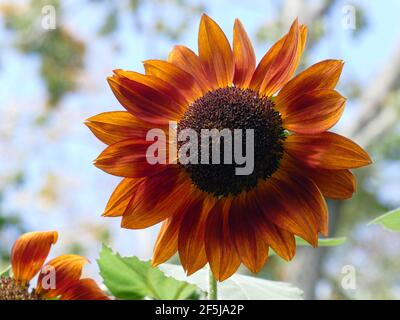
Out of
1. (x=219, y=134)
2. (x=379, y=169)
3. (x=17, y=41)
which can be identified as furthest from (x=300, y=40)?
(x=17, y=41)

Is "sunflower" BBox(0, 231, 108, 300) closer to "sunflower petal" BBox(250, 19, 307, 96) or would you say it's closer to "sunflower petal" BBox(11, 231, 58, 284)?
"sunflower petal" BBox(11, 231, 58, 284)

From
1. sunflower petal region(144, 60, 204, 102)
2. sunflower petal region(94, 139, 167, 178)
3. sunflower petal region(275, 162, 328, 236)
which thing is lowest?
sunflower petal region(275, 162, 328, 236)

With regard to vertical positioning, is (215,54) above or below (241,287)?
above

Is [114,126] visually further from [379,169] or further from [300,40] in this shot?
Answer: [379,169]

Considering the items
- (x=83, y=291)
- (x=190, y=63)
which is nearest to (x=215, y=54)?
(x=190, y=63)

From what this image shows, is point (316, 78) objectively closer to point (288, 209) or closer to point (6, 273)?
point (288, 209)

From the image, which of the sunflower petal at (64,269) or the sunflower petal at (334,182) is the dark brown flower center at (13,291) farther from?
the sunflower petal at (334,182)

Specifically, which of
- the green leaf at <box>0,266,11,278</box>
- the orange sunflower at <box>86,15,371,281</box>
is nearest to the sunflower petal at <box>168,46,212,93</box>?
the orange sunflower at <box>86,15,371,281</box>
